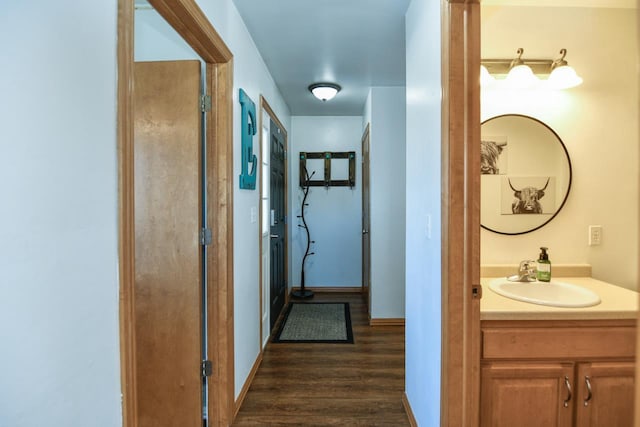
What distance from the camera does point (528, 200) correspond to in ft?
6.23

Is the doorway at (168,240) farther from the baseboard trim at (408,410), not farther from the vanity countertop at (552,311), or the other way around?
the vanity countertop at (552,311)

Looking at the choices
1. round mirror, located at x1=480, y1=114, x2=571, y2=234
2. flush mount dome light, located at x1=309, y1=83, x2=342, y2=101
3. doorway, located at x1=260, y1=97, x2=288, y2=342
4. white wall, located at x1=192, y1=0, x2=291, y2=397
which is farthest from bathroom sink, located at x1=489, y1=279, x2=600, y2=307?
flush mount dome light, located at x1=309, y1=83, x2=342, y2=101

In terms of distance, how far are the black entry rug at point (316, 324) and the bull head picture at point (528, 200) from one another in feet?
6.01

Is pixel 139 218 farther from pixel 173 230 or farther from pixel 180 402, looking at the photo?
pixel 180 402

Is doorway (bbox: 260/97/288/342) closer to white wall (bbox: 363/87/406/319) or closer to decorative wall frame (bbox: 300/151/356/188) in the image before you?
decorative wall frame (bbox: 300/151/356/188)

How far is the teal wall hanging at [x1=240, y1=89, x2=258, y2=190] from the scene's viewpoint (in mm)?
2127

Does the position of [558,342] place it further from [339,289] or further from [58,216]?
[339,289]

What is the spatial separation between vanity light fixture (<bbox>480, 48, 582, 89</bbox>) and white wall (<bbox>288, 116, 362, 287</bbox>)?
2.75m

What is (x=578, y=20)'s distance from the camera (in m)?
1.84

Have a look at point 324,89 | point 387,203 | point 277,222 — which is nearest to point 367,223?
point 387,203

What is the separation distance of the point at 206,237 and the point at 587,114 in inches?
89.7

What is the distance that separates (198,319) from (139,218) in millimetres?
635

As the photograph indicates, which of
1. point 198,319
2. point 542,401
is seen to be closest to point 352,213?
point 198,319

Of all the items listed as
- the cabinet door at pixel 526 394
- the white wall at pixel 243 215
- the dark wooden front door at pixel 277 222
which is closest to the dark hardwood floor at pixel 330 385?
the white wall at pixel 243 215
